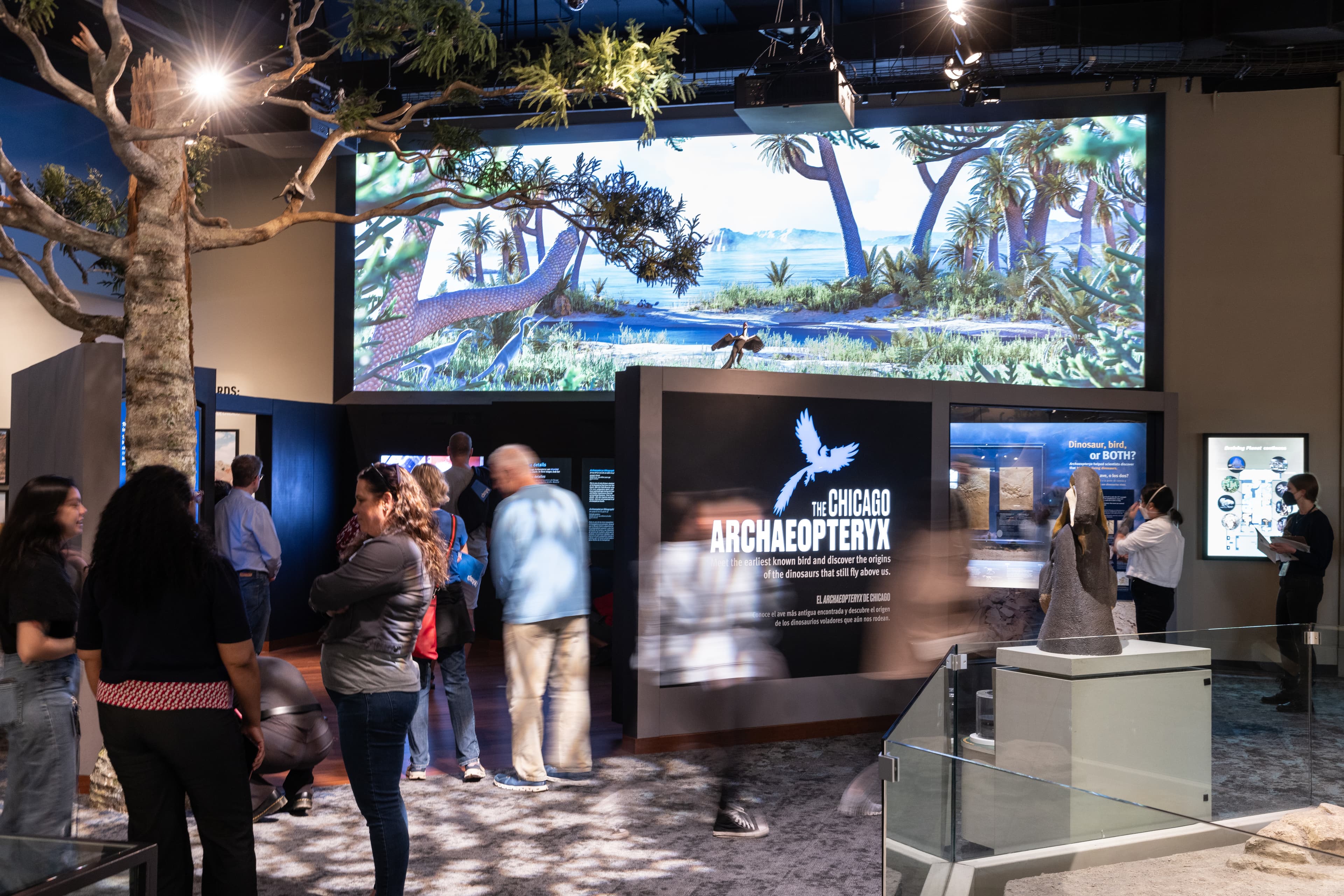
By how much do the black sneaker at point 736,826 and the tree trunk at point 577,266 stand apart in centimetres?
689

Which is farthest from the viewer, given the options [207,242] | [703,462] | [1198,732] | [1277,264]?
[1277,264]

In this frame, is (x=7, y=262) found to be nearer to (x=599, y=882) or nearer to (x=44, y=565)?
(x=44, y=565)

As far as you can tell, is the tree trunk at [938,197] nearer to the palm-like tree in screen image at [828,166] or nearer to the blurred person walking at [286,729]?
the palm-like tree in screen image at [828,166]

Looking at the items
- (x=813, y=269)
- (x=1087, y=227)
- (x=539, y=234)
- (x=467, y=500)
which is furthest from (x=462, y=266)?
(x=1087, y=227)

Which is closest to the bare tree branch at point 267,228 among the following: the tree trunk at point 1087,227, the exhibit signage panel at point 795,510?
the exhibit signage panel at point 795,510

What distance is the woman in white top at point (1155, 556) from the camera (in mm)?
6605

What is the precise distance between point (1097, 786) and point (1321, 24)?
235 inches

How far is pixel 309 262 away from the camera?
1104 cm

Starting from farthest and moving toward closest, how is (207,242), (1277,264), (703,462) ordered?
(1277,264)
(703,462)
(207,242)

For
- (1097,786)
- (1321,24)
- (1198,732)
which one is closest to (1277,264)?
(1321,24)

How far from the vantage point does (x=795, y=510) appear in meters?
6.26

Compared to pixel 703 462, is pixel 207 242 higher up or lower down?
higher up

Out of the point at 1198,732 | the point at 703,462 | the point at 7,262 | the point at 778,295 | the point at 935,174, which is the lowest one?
the point at 1198,732

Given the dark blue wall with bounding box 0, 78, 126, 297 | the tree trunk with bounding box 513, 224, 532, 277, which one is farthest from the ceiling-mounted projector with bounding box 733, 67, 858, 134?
the dark blue wall with bounding box 0, 78, 126, 297
